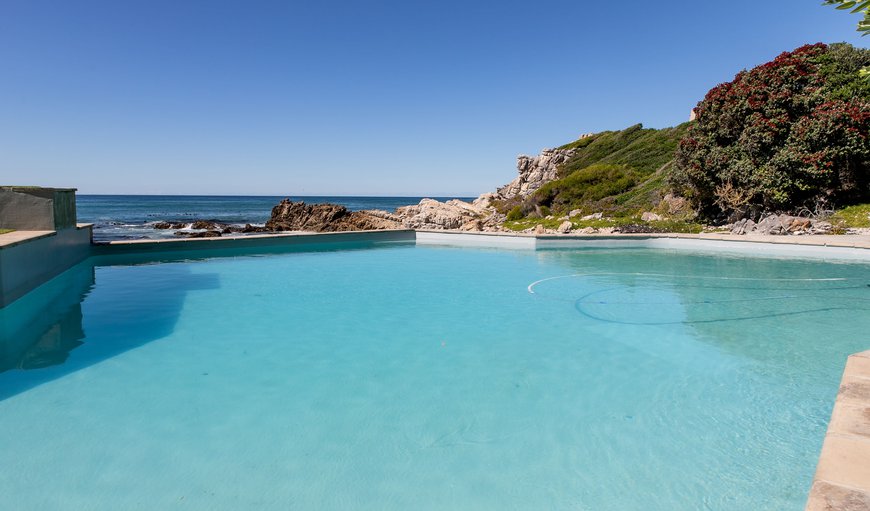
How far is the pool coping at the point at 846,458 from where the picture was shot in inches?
62.6

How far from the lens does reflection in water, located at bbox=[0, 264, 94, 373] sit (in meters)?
4.41

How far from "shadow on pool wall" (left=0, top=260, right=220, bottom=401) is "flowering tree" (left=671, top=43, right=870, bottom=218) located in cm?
1451

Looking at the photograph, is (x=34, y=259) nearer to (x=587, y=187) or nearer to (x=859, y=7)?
(x=859, y=7)

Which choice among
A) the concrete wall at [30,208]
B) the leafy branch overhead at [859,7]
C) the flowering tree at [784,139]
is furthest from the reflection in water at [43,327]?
the flowering tree at [784,139]

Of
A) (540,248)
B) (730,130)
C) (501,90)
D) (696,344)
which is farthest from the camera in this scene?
(501,90)

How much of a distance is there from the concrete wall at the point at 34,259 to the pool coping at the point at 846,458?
770cm

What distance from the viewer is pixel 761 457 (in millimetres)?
2693

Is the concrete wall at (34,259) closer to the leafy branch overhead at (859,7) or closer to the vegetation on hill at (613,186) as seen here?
the leafy branch overhead at (859,7)

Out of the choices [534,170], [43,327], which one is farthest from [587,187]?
[43,327]

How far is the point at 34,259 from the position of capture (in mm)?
7055

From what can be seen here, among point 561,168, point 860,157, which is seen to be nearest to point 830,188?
point 860,157

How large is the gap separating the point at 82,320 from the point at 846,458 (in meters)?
7.02

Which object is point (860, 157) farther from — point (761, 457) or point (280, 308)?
point (280, 308)

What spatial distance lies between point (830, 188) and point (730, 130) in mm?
3168
